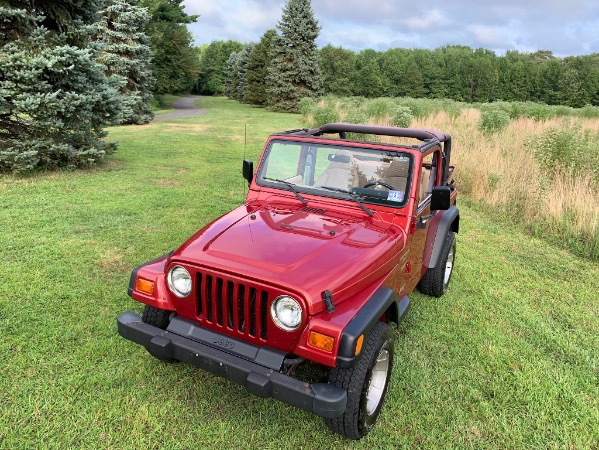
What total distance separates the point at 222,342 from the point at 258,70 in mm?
38216

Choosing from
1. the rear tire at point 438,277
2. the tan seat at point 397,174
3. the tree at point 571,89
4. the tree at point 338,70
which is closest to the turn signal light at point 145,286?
the tan seat at point 397,174

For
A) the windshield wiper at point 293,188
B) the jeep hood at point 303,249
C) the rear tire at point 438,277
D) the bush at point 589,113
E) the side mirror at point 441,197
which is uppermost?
the bush at point 589,113

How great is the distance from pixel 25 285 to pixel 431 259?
4.13 m

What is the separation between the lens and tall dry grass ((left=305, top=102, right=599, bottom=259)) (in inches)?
262

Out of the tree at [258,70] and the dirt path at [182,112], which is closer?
the dirt path at [182,112]

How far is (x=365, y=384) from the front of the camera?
8.17ft

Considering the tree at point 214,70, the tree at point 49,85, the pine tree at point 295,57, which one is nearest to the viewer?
the tree at point 49,85

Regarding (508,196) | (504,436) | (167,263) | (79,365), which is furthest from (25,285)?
(508,196)

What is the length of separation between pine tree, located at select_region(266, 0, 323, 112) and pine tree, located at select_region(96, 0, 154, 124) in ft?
47.3

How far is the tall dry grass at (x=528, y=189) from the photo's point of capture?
664 centimetres

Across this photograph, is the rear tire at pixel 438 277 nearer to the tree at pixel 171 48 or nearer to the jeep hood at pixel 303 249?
the jeep hood at pixel 303 249

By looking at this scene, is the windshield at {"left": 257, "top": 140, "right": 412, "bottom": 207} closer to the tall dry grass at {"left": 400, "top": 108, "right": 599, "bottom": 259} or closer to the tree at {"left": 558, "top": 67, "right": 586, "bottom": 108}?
the tall dry grass at {"left": 400, "top": 108, "right": 599, "bottom": 259}

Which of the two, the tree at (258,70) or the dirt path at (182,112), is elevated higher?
the tree at (258,70)

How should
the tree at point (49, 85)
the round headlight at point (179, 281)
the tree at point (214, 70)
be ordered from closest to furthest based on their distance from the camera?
the round headlight at point (179, 281), the tree at point (49, 85), the tree at point (214, 70)
